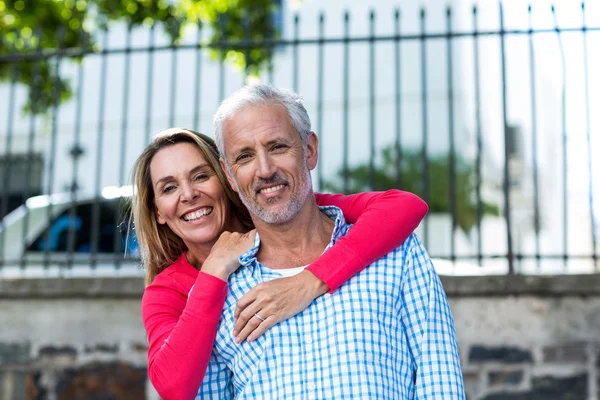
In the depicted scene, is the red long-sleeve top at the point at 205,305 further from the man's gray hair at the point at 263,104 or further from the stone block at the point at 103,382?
the stone block at the point at 103,382

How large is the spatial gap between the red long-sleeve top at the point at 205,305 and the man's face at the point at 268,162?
0.63 feet

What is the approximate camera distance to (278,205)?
2.12 m

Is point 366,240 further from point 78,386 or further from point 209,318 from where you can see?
point 78,386

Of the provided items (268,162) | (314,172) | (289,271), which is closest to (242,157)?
(268,162)

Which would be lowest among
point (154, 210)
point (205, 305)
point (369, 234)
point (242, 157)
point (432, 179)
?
point (205, 305)

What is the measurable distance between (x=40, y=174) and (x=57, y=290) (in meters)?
7.88

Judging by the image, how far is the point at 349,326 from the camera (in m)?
2.03

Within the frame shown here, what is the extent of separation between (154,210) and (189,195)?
10.2 inches

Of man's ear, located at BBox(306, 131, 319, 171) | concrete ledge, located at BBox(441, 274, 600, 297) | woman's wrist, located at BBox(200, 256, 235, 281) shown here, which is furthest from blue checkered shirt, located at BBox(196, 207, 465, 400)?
concrete ledge, located at BBox(441, 274, 600, 297)

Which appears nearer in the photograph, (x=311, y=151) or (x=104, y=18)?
(x=311, y=151)

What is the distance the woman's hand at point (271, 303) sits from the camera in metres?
2.05

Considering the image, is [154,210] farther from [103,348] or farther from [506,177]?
[506,177]

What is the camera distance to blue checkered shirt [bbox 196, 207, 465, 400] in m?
2.00

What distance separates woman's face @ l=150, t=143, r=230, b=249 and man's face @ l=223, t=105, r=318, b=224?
14.4 inches
